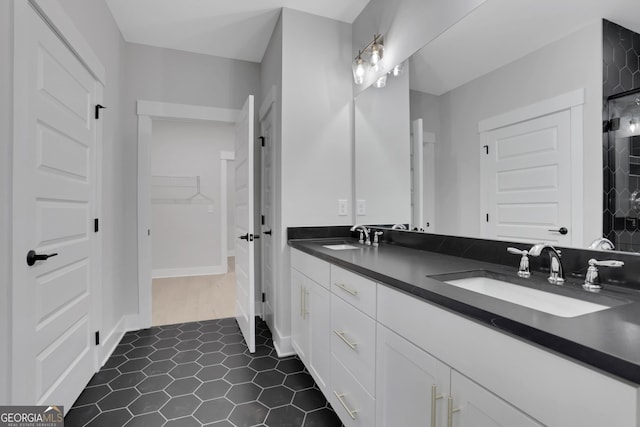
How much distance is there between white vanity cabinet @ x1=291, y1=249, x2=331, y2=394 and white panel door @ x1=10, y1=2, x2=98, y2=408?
130 centimetres

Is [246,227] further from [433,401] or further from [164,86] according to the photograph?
[433,401]

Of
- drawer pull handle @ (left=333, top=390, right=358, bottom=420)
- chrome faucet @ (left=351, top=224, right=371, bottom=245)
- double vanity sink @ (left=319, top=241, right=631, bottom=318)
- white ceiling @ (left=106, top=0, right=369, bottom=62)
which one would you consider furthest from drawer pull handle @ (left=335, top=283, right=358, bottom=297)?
white ceiling @ (left=106, top=0, right=369, bottom=62)

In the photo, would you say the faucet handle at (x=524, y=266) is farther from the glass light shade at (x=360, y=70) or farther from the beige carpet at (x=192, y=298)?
the beige carpet at (x=192, y=298)

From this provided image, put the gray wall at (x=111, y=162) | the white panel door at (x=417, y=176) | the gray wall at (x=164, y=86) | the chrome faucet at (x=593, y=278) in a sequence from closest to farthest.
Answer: the chrome faucet at (x=593, y=278) < the white panel door at (x=417, y=176) < the gray wall at (x=111, y=162) < the gray wall at (x=164, y=86)

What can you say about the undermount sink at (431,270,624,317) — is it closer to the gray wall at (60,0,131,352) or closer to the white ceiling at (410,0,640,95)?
the white ceiling at (410,0,640,95)

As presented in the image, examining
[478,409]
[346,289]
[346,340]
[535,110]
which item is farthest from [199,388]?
[535,110]

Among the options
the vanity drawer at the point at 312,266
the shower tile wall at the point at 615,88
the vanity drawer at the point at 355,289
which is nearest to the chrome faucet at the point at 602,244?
the shower tile wall at the point at 615,88

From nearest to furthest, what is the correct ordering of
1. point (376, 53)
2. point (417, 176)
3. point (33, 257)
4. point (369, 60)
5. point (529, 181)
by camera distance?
point (529, 181)
point (33, 257)
point (417, 176)
point (376, 53)
point (369, 60)

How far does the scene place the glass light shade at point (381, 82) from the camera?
7.13 feet

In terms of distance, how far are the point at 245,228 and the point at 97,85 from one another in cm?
141

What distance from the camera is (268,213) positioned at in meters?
2.81

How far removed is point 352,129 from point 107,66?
1.92m

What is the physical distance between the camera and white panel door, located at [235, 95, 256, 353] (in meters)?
2.30

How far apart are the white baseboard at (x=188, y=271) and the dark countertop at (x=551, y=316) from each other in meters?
4.28
